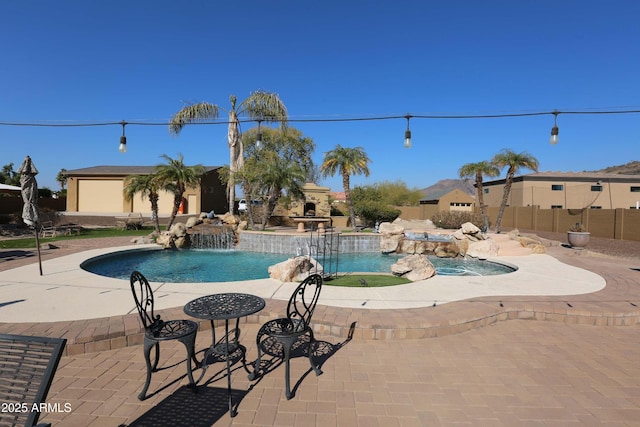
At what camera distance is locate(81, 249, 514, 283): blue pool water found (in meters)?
9.26

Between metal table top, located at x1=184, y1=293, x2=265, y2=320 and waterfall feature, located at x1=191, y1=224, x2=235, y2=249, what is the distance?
495 inches

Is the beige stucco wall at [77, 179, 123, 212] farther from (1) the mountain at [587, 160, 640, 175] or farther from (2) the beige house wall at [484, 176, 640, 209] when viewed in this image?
(1) the mountain at [587, 160, 640, 175]

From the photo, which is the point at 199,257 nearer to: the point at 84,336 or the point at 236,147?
the point at 84,336

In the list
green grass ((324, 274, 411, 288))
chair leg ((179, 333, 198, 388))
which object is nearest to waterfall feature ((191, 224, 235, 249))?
green grass ((324, 274, 411, 288))

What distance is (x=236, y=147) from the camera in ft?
69.7

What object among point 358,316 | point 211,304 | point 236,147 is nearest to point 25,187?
point 211,304

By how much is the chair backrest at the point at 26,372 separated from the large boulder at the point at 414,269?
22.6 feet

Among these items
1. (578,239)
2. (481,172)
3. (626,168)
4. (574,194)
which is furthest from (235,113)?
(626,168)

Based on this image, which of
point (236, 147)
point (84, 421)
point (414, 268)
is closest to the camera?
point (84, 421)

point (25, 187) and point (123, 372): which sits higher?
point (25, 187)

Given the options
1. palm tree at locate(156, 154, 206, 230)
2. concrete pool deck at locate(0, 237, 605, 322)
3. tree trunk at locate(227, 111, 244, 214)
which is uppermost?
tree trunk at locate(227, 111, 244, 214)

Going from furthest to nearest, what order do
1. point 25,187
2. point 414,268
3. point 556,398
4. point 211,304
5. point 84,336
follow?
1. point 414,268
2. point 25,187
3. point 84,336
4. point 211,304
5. point 556,398

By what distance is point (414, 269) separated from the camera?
7840 millimetres

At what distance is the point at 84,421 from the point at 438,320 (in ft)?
13.4
